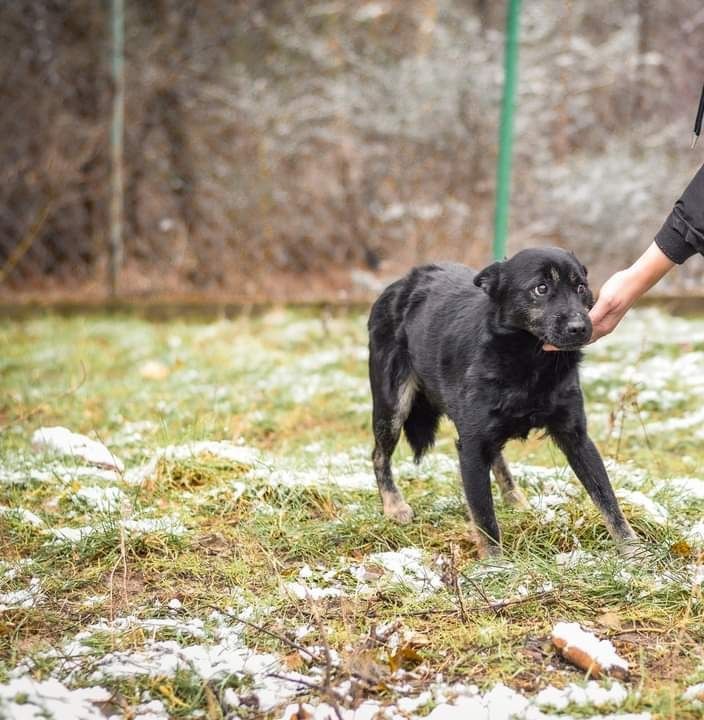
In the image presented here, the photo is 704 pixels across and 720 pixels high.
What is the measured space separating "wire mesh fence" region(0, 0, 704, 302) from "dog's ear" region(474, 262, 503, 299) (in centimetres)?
515

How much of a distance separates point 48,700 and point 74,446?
7.01 feet

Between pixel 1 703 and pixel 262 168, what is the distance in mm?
6997

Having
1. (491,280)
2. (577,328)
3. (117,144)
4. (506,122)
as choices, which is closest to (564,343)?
(577,328)

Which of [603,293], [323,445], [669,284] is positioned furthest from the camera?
[669,284]

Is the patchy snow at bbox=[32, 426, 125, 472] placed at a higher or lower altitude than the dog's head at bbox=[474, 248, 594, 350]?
lower

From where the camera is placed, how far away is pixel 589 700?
2.14m

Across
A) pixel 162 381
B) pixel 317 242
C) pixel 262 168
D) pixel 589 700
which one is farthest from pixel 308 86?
pixel 589 700

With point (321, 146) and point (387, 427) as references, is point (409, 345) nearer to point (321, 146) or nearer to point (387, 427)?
point (387, 427)

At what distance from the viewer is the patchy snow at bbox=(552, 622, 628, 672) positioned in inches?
89.8

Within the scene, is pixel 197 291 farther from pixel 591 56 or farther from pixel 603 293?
pixel 603 293

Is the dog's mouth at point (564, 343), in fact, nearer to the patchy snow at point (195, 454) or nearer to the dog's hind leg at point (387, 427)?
the dog's hind leg at point (387, 427)

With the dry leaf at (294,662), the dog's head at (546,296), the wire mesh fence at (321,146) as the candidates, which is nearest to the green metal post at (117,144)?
the wire mesh fence at (321,146)

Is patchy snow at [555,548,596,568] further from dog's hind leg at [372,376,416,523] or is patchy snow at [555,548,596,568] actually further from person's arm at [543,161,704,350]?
dog's hind leg at [372,376,416,523]

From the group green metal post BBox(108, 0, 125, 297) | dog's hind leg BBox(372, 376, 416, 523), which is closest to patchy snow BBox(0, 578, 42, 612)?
dog's hind leg BBox(372, 376, 416, 523)
